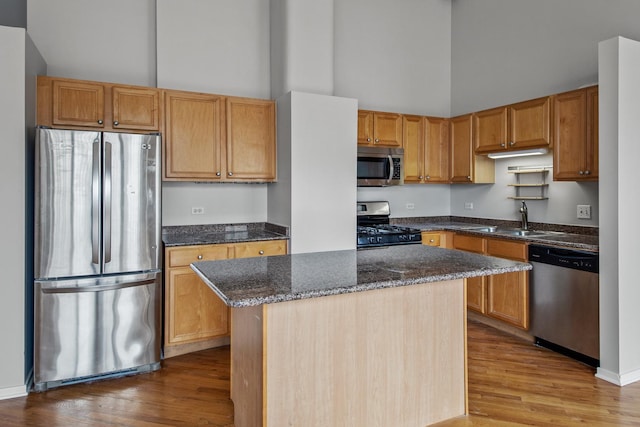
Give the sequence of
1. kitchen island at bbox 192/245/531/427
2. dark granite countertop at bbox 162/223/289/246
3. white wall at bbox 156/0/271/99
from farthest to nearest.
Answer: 1. white wall at bbox 156/0/271/99
2. dark granite countertop at bbox 162/223/289/246
3. kitchen island at bbox 192/245/531/427

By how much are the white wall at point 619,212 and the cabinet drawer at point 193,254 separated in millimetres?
2847

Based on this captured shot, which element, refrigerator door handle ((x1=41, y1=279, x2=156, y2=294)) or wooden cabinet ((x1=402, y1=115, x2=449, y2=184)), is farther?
wooden cabinet ((x1=402, y1=115, x2=449, y2=184))

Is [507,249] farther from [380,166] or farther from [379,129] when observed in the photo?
[379,129]

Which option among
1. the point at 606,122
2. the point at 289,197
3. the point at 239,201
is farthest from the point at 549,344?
the point at 239,201

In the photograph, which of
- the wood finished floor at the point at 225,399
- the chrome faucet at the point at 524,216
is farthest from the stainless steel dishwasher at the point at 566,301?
the chrome faucet at the point at 524,216

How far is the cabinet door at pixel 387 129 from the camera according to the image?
450 centimetres

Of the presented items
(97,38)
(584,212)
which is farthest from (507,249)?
(97,38)

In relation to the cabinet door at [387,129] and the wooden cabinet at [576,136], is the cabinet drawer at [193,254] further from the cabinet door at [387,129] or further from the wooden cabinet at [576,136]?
the wooden cabinet at [576,136]

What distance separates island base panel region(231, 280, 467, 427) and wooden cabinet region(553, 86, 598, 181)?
1.90 metres

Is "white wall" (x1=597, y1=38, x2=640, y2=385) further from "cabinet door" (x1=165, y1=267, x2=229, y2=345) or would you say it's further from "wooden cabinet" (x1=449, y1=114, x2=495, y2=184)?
"cabinet door" (x1=165, y1=267, x2=229, y2=345)

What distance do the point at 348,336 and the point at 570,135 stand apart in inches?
109

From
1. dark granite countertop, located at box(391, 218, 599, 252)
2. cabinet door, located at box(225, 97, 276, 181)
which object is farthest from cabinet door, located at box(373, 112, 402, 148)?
cabinet door, located at box(225, 97, 276, 181)

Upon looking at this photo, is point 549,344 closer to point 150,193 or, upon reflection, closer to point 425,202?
point 425,202

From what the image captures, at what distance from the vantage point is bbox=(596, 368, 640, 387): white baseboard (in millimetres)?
2809
